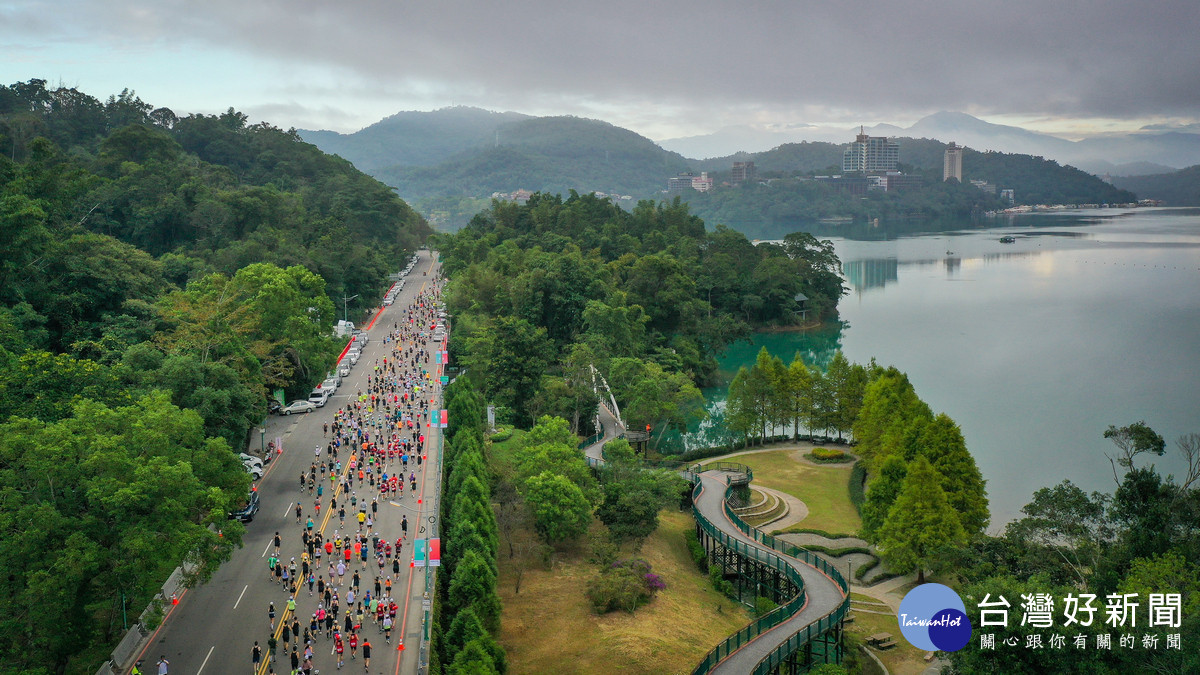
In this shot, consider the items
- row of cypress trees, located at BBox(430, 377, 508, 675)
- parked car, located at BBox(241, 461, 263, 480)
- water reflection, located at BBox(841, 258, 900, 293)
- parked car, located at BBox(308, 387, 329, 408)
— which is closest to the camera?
row of cypress trees, located at BBox(430, 377, 508, 675)

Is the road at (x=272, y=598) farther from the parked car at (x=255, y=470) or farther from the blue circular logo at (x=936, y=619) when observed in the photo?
the blue circular logo at (x=936, y=619)

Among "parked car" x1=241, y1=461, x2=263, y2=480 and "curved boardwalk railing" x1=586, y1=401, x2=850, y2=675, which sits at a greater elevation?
"parked car" x1=241, y1=461, x2=263, y2=480

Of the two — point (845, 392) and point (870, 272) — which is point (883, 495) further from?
point (870, 272)

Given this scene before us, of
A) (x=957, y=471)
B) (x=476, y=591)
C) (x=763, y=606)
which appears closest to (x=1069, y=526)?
(x=957, y=471)

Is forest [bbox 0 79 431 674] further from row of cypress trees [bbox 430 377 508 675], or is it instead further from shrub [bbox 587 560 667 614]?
shrub [bbox 587 560 667 614]

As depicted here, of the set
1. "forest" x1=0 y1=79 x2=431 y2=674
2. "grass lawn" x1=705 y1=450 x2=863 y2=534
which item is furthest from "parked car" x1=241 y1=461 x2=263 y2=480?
"grass lawn" x1=705 y1=450 x2=863 y2=534

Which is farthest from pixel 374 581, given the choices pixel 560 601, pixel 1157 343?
pixel 1157 343

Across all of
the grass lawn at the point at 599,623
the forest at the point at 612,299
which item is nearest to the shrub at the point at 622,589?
the grass lawn at the point at 599,623
